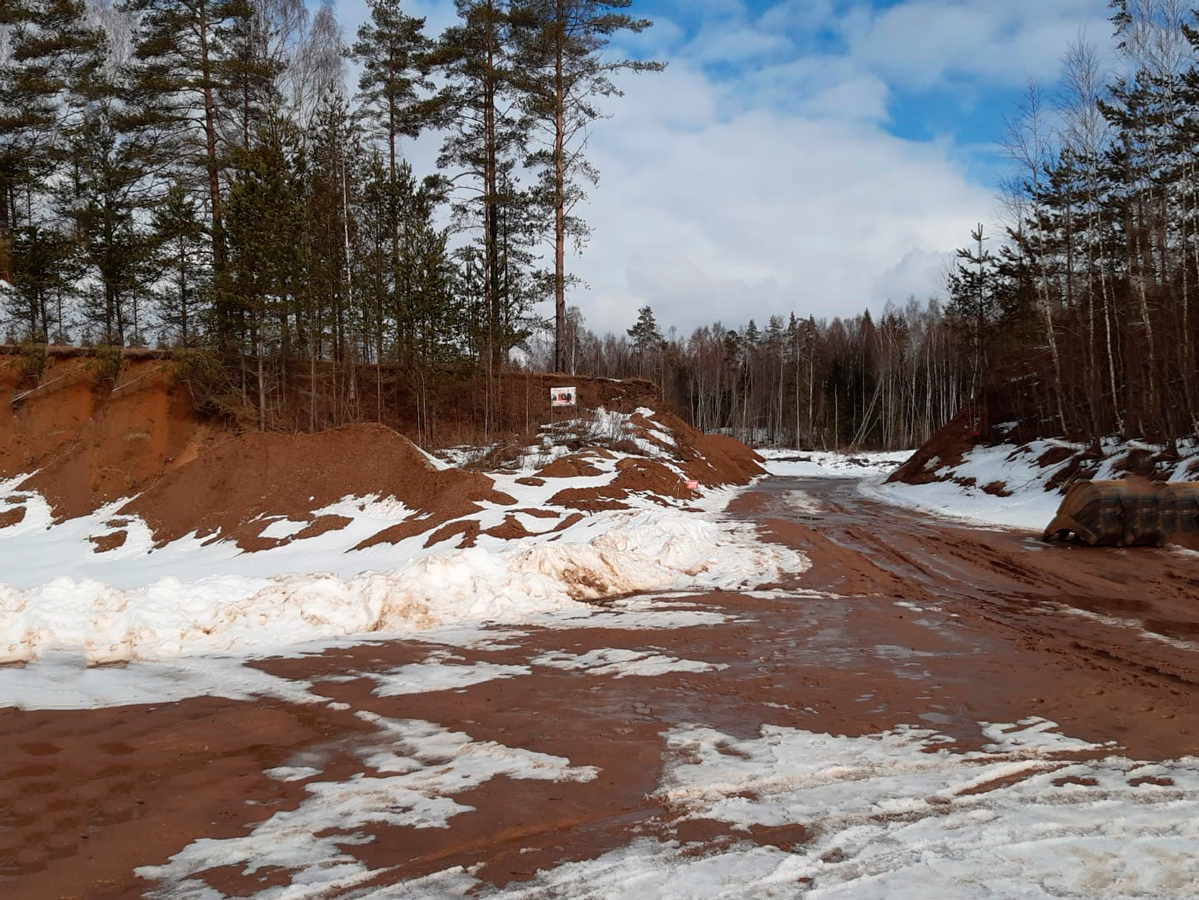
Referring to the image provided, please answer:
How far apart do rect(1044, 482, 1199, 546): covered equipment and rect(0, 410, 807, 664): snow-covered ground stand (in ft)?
18.5

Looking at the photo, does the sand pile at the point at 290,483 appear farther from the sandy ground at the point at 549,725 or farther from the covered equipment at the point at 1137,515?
the covered equipment at the point at 1137,515

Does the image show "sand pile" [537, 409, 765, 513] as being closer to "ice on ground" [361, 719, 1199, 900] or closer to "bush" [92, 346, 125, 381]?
"ice on ground" [361, 719, 1199, 900]

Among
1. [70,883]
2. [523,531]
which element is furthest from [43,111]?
[70,883]

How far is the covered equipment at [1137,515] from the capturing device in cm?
1273

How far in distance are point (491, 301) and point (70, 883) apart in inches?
944

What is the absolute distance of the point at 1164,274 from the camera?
70.0ft

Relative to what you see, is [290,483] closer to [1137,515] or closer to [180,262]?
[180,262]

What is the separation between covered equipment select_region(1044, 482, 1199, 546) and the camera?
1273 centimetres

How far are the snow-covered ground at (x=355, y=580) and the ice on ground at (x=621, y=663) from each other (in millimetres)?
1996

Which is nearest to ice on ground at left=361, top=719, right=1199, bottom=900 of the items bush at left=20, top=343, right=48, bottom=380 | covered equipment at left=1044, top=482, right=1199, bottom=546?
covered equipment at left=1044, top=482, right=1199, bottom=546

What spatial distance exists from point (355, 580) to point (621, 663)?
433 cm

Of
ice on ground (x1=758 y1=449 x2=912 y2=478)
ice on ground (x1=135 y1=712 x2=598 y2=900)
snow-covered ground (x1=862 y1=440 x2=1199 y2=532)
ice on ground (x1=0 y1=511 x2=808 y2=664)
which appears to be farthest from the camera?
ice on ground (x1=758 y1=449 x2=912 y2=478)

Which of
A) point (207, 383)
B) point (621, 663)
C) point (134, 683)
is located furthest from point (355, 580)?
point (207, 383)

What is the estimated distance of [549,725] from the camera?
17.0 feet
